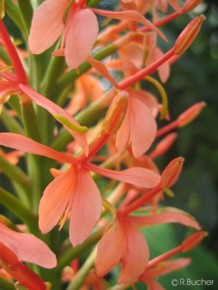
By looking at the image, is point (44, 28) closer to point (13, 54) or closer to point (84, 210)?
point (13, 54)

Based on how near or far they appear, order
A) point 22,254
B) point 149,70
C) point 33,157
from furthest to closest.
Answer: point 33,157, point 149,70, point 22,254

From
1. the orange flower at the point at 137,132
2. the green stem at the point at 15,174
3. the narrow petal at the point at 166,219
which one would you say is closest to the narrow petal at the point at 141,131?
the orange flower at the point at 137,132

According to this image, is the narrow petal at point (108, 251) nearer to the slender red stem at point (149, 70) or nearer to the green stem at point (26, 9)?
the slender red stem at point (149, 70)

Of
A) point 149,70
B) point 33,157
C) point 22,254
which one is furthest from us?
point 33,157

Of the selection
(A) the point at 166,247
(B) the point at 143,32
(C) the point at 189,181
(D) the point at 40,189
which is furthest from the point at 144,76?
(C) the point at 189,181

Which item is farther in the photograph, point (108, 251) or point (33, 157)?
point (33, 157)

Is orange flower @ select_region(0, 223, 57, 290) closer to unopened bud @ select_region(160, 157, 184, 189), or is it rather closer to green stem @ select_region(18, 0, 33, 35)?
unopened bud @ select_region(160, 157, 184, 189)

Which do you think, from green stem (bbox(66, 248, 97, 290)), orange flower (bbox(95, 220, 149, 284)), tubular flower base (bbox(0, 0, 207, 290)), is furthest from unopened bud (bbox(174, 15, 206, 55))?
green stem (bbox(66, 248, 97, 290))

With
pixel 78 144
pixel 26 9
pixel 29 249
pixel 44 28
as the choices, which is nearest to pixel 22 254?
pixel 29 249
